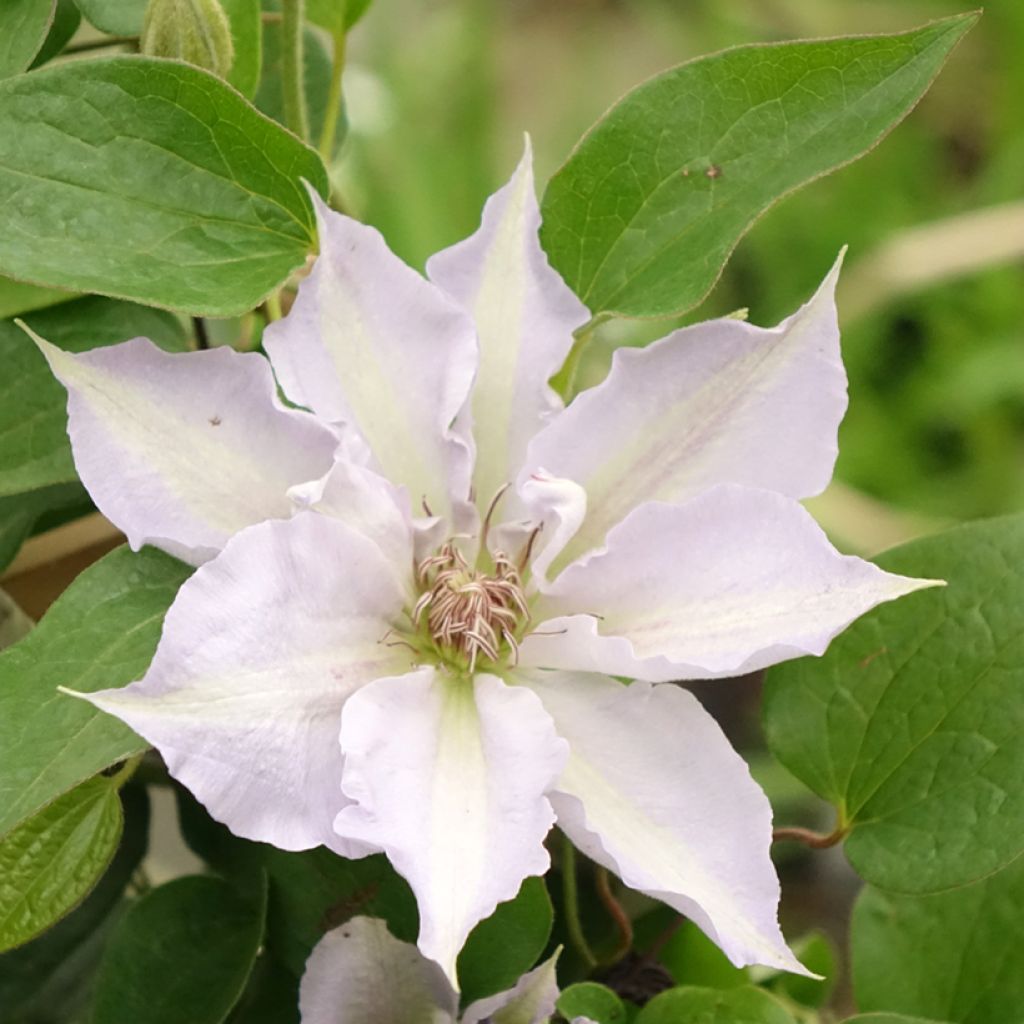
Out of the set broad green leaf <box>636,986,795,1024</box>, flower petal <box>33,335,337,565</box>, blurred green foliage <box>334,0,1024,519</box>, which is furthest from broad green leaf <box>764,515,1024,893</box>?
blurred green foliage <box>334,0,1024,519</box>

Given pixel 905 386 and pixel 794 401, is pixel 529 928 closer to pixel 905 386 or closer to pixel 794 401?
pixel 794 401

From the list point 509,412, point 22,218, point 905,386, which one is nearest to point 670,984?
point 509,412

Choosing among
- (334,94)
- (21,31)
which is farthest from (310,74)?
(21,31)

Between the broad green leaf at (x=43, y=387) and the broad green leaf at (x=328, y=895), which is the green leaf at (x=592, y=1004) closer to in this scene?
the broad green leaf at (x=328, y=895)

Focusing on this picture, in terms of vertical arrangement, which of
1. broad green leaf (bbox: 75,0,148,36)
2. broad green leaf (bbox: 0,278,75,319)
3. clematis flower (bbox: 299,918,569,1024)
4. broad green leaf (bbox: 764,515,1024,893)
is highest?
broad green leaf (bbox: 75,0,148,36)

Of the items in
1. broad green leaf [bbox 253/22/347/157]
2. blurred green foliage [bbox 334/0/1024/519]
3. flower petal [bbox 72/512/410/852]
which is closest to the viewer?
flower petal [bbox 72/512/410/852]

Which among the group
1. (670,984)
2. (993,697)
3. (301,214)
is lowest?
(670,984)

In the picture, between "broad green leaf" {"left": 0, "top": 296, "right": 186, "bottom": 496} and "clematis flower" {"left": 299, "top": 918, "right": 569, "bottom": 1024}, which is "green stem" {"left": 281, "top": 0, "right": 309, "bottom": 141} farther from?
"clematis flower" {"left": 299, "top": 918, "right": 569, "bottom": 1024}
